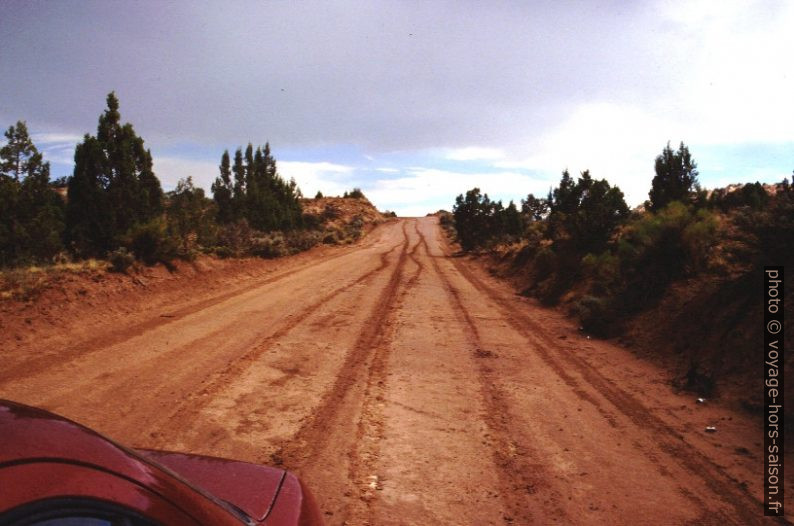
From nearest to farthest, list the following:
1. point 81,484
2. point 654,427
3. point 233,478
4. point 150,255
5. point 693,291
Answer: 1. point 81,484
2. point 233,478
3. point 654,427
4. point 693,291
5. point 150,255

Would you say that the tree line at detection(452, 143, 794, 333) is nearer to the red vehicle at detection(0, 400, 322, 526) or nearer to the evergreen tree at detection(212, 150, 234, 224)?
the red vehicle at detection(0, 400, 322, 526)

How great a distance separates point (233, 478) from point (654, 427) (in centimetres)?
517

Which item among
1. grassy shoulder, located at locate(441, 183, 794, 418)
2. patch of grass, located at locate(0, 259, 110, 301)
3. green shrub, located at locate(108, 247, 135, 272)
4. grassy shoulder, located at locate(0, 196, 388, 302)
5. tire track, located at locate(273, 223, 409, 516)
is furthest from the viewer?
green shrub, located at locate(108, 247, 135, 272)

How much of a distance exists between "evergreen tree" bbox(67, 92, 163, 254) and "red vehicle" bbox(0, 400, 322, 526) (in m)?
14.7

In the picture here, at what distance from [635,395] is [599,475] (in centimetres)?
266

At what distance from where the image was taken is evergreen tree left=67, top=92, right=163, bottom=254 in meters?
14.9

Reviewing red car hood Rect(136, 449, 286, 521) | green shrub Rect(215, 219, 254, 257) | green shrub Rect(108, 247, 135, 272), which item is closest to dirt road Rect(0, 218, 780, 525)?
red car hood Rect(136, 449, 286, 521)

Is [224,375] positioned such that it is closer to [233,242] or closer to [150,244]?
[150,244]

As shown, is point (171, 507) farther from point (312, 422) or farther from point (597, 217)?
point (597, 217)

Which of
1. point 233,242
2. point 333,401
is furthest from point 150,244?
point 333,401

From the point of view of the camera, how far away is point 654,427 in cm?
560

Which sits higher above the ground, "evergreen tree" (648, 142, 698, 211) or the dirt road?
"evergreen tree" (648, 142, 698, 211)

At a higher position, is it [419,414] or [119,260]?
[119,260]

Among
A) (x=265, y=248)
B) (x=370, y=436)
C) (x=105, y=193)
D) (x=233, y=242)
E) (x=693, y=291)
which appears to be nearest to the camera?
(x=370, y=436)
